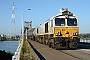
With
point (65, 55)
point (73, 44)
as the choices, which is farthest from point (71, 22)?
point (65, 55)

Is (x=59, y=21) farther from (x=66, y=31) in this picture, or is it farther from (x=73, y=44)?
(x=73, y=44)

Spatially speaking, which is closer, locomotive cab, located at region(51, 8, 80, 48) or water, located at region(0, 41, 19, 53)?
locomotive cab, located at region(51, 8, 80, 48)

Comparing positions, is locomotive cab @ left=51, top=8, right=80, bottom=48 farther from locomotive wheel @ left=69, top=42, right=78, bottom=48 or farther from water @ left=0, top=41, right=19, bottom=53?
water @ left=0, top=41, right=19, bottom=53

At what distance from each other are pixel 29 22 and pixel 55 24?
256 feet

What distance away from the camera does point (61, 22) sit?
86.2ft

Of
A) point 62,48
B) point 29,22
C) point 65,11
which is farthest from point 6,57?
point 29,22

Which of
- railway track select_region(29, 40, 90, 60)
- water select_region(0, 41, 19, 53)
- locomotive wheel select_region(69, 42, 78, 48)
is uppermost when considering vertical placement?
locomotive wheel select_region(69, 42, 78, 48)

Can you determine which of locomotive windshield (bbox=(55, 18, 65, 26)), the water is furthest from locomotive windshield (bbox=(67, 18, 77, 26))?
the water

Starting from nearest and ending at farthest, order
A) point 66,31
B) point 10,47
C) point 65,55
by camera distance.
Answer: point 65,55
point 66,31
point 10,47

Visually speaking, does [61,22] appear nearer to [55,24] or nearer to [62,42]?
[55,24]

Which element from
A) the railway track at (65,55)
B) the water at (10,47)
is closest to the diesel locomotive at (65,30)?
the railway track at (65,55)

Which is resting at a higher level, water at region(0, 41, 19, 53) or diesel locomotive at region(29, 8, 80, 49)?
diesel locomotive at region(29, 8, 80, 49)

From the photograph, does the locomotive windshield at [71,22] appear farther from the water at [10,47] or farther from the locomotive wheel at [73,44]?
the water at [10,47]

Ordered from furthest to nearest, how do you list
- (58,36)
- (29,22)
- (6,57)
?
(29,22), (6,57), (58,36)
